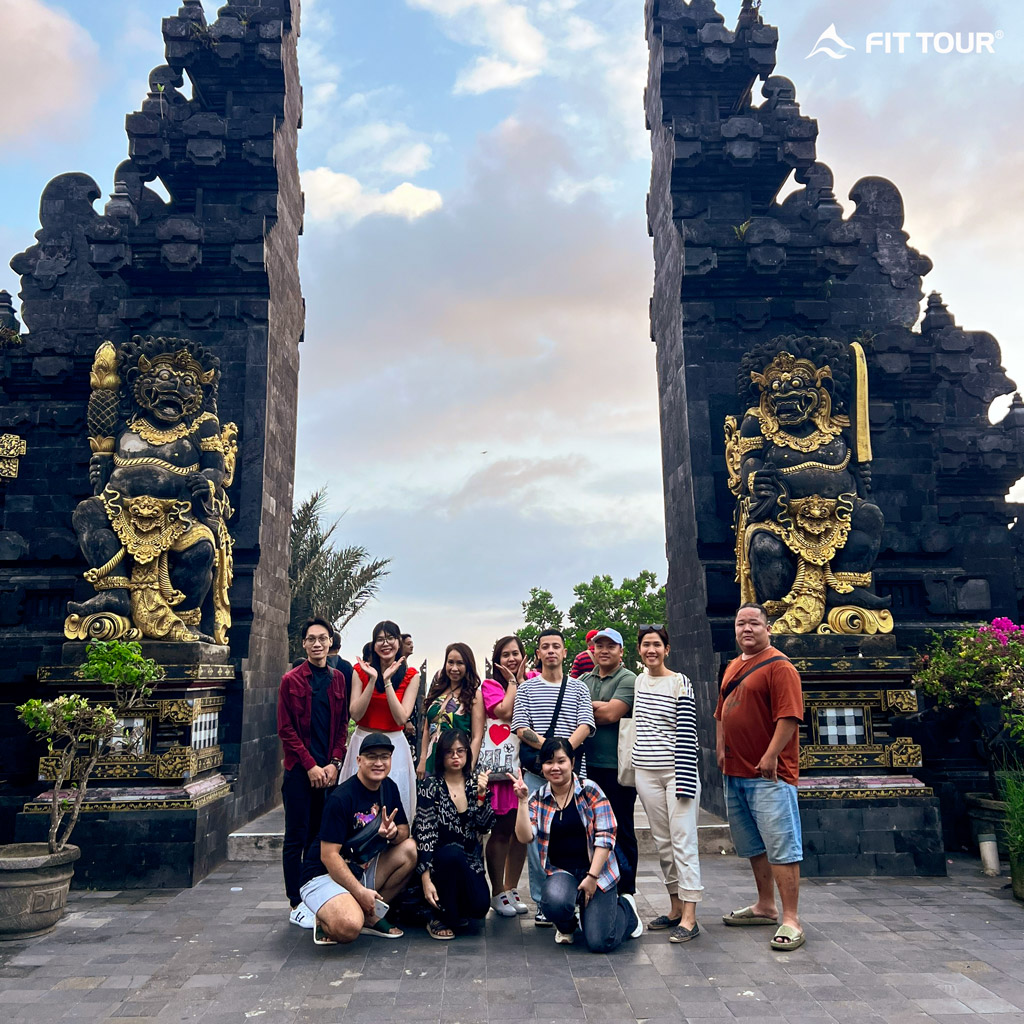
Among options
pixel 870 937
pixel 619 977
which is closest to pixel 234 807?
pixel 619 977

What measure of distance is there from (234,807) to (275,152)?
27.8 ft

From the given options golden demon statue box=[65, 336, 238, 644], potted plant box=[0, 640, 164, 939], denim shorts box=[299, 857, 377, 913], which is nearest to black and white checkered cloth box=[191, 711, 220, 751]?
potted plant box=[0, 640, 164, 939]

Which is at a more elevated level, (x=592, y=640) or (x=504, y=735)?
(x=592, y=640)

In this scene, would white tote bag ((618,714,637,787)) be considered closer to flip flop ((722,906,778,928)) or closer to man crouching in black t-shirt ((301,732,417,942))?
flip flop ((722,906,778,928))

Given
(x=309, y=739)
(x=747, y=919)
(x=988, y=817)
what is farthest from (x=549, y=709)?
(x=988, y=817)

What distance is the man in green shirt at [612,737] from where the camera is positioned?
628 centimetres

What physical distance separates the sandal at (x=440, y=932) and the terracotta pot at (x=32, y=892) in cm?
279

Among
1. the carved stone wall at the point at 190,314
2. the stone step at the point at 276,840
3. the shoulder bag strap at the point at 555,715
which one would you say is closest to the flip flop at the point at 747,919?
the shoulder bag strap at the point at 555,715

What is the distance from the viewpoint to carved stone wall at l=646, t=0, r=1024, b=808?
10.6 m

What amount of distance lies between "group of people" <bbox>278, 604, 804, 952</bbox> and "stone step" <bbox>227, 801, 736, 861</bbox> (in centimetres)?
238

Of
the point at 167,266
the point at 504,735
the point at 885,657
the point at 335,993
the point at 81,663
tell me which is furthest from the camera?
the point at 167,266

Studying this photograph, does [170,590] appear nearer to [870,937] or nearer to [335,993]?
[335,993]

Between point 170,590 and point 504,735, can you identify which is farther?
point 170,590

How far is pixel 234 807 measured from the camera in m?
9.10
